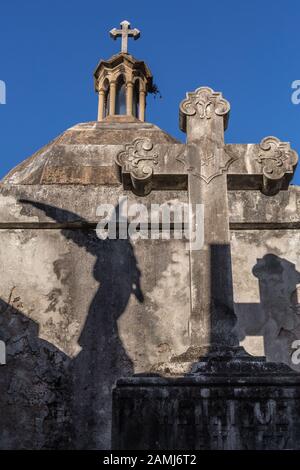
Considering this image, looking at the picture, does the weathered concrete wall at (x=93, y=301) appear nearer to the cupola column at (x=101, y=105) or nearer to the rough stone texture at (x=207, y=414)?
the rough stone texture at (x=207, y=414)

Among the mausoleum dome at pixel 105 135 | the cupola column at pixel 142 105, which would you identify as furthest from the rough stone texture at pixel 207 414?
the cupola column at pixel 142 105

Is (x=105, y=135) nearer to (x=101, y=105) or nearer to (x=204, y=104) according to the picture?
(x=101, y=105)

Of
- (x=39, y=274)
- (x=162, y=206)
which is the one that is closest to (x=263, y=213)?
(x=162, y=206)

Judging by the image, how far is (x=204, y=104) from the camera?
5.71m

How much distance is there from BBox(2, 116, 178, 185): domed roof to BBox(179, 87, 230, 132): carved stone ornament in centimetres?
314

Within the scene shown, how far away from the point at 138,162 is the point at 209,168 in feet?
2.09

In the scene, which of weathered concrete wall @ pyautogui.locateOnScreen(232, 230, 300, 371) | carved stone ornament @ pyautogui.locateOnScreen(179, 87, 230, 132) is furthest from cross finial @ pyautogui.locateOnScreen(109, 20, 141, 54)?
carved stone ornament @ pyautogui.locateOnScreen(179, 87, 230, 132)

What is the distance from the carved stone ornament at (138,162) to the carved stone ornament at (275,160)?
97cm

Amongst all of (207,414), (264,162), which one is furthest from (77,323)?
(207,414)

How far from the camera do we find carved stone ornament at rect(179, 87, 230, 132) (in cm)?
569

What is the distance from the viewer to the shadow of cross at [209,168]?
16.9ft

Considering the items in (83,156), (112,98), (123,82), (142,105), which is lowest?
(83,156)

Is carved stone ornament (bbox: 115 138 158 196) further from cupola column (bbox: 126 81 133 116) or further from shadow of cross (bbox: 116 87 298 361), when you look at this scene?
cupola column (bbox: 126 81 133 116)

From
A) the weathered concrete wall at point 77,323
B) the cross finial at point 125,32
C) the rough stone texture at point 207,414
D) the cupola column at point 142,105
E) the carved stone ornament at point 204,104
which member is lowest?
the rough stone texture at point 207,414
